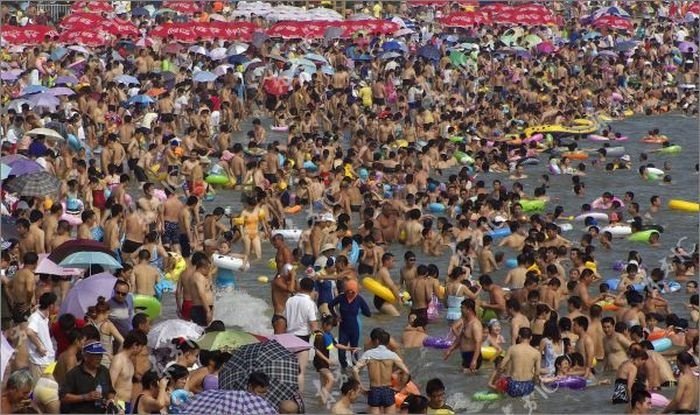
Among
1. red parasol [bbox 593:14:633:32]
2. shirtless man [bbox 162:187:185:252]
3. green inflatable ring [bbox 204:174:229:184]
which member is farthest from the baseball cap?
red parasol [bbox 593:14:633:32]

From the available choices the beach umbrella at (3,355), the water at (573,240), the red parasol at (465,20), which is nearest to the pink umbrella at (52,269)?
the water at (573,240)

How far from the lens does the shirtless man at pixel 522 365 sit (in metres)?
15.8

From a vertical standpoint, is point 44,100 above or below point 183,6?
above

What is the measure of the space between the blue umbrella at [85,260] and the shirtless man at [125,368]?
3343mm

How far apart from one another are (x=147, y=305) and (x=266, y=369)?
14.1 feet

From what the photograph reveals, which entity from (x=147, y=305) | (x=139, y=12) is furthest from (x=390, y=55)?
(x=147, y=305)

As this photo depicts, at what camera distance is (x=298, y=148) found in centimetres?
2856

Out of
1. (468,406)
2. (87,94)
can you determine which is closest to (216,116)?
(87,94)

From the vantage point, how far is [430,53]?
41.2 m

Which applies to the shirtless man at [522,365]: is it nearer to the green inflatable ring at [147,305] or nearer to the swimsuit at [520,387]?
the swimsuit at [520,387]

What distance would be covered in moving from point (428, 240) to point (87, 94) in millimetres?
10421

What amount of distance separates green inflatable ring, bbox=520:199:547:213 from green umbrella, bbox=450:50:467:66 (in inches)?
578

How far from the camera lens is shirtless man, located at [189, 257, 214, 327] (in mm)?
16781

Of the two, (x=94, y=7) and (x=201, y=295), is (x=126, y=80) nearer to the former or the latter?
(x=94, y=7)
